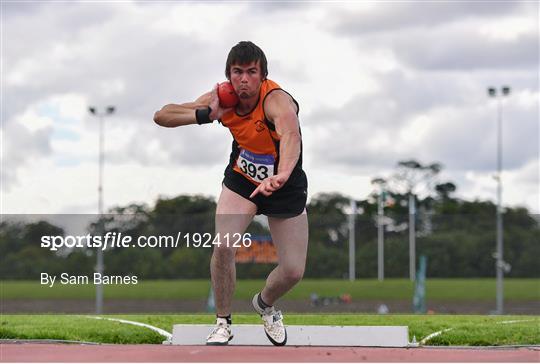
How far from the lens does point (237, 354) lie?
741cm

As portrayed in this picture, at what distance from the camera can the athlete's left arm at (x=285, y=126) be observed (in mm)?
7902

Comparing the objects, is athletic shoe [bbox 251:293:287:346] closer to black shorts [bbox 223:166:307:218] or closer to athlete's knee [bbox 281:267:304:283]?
athlete's knee [bbox 281:267:304:283]

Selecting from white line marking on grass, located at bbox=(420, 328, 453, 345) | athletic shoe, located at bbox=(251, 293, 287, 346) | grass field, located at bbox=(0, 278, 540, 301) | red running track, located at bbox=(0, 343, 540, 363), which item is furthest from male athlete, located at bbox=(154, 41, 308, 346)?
grass field, located at bbox=(0, 278, 540, 301)

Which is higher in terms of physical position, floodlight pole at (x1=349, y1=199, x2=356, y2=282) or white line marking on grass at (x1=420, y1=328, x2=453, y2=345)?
floodlight pole at (x1=349, y1=199, x2=356, y2=282)

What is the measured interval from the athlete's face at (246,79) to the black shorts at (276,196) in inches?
30.4

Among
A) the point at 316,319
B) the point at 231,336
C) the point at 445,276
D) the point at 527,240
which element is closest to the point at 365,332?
the point at 231,336

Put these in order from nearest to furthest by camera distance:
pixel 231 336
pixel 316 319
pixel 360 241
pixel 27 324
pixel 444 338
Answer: pixel 231 336 → pixel 444 338 → pixel 27 324 → pixel 316 319 → pixel 360 241

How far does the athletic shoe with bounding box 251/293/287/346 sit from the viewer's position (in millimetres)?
8641

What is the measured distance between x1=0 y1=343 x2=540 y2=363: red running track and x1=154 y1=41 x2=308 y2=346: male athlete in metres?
0.67

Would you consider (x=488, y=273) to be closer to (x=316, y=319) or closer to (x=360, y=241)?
(x=360, y=241)

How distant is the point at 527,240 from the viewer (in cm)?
4097

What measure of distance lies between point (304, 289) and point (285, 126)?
28.7 metres

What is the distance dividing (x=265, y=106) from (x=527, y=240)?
1355 inches

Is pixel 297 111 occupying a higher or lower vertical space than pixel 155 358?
higher
